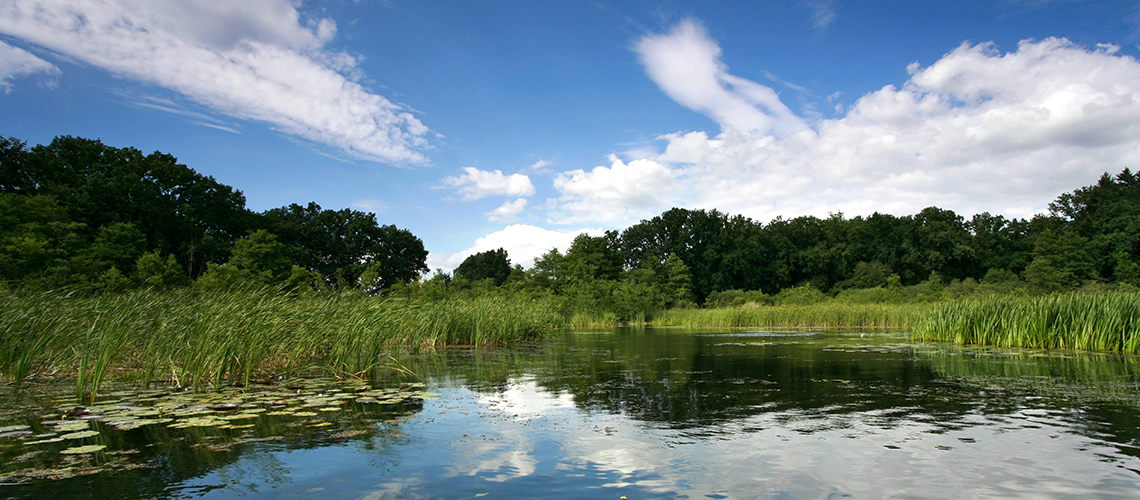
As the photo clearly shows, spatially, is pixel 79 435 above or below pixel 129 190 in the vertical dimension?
below

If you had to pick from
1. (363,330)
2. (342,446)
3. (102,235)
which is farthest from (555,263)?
(342,446)

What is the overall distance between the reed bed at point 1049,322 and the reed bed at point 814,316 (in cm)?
877

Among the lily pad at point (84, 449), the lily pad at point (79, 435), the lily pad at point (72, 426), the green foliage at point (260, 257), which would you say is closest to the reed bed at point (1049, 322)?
the lily pad at point (84, 449)

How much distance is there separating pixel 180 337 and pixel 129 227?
35613 mm

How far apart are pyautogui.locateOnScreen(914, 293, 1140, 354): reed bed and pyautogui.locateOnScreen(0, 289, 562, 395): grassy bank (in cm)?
1513

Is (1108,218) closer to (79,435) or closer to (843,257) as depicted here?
(843,257)

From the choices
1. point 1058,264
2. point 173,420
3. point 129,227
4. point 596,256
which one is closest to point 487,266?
point 596,256

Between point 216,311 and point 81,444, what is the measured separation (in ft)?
12.7

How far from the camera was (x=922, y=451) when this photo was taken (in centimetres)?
466

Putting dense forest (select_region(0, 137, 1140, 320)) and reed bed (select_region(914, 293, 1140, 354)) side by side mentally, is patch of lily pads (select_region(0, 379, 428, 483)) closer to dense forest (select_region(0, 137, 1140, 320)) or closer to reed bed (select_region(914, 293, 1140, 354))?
dense forest (select_region(0, 137, 1140, 320))

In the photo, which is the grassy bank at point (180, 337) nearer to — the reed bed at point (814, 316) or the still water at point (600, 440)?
the still water at point (600, 440)

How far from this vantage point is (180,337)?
787 cm

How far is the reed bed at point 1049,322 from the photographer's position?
12.3 m

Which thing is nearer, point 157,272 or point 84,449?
point 84,449
